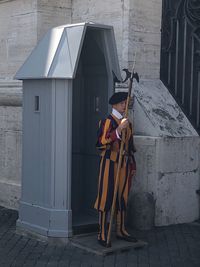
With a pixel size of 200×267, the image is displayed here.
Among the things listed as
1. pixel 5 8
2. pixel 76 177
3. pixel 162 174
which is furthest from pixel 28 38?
pixel 162 174

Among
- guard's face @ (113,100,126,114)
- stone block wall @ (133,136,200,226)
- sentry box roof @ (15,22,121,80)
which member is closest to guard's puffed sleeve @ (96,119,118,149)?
guard's face @ (113,100,126,114)

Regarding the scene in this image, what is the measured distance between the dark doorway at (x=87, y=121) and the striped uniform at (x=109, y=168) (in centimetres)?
60

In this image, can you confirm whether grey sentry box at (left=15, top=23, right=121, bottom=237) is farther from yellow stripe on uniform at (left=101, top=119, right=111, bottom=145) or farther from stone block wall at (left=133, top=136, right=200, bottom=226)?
stone block wall at (left=133, top=136, right=200, bottom=226)

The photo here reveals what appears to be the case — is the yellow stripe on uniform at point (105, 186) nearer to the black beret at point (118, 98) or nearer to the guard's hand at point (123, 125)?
the guard's hand at point (123, 125)

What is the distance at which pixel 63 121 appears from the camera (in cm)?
659

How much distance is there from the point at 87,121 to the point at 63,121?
2.73 feet

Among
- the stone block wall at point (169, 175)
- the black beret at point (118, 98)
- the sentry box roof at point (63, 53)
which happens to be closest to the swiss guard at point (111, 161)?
the black beret at point (118, 98)

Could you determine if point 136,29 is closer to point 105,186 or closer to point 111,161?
point 111,161

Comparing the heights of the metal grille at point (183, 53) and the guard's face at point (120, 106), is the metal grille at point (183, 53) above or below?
above

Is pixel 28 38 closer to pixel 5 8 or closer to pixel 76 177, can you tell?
pixel 5 8

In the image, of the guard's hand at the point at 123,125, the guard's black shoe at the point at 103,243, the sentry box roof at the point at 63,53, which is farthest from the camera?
the sentry box roof at the point at 63,53

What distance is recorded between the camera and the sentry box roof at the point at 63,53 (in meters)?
6.53

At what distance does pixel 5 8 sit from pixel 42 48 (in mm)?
2333

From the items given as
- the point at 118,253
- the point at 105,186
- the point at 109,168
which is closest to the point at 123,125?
the point at 109,168
